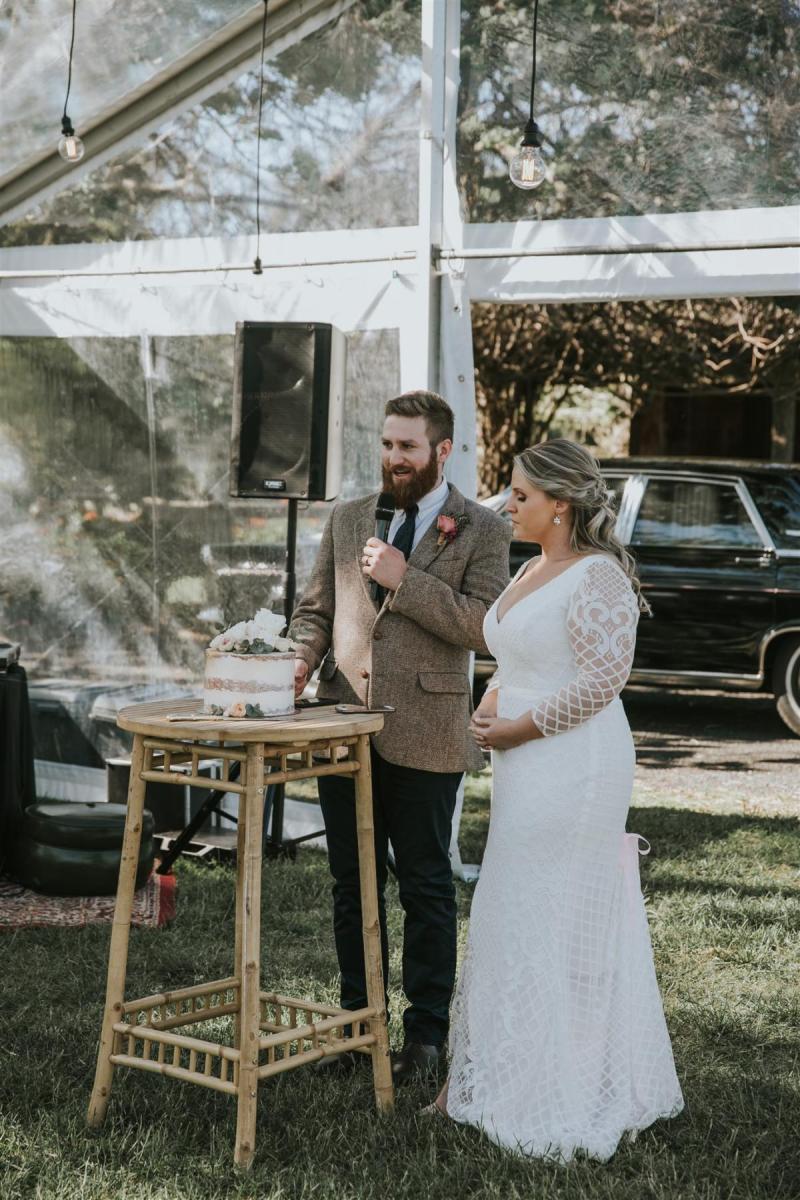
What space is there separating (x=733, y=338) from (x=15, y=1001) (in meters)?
10.1

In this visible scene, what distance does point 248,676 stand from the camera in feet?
9.87

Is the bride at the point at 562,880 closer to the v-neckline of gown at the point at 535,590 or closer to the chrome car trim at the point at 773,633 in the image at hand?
the v-neckline of gown at the point at 535,590

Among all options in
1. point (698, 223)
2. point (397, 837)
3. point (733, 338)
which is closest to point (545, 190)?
point (698, 223)

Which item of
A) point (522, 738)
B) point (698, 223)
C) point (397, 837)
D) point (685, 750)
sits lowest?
point (685, 750)

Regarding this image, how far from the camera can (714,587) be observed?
9102 millimetres

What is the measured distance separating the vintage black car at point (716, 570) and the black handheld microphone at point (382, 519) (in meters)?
5.56

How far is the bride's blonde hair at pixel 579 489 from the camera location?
9.97 ft

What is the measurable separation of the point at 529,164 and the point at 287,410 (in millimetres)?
1308

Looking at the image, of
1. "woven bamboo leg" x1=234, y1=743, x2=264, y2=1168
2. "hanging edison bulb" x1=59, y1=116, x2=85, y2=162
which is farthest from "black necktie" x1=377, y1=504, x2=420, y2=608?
"hanging edison bulb" x1=59, y1=116, x2=85, y2=162

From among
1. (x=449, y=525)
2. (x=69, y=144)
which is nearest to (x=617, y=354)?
(x=69, y=144)

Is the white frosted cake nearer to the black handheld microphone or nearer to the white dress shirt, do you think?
the black handheld microphone

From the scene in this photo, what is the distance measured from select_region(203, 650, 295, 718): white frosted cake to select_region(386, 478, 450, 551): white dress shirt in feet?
2.12

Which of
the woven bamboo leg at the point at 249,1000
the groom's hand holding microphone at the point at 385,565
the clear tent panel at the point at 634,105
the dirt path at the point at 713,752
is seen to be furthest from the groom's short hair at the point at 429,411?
the dirt path at the point at 713,752

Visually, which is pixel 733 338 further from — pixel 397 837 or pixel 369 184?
pixel 397 837
